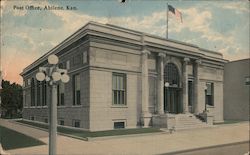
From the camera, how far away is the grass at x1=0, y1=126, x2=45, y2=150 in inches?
242

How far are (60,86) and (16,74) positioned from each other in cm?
81

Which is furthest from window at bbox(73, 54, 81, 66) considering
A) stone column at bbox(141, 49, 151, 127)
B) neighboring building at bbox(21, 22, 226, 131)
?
stone column at bbox(141, 49, 151, 127)

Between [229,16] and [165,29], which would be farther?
[229,16]

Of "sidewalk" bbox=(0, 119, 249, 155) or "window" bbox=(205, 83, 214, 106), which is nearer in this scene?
"sidewalk" bbox=(0, 119, 249, 155)

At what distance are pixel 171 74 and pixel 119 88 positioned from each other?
2.17 metres

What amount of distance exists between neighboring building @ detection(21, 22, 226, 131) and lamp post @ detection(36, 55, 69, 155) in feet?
0.66

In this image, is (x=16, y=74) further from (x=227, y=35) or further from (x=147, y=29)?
(x=227, y=35)

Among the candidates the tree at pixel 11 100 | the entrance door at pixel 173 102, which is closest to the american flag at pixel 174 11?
the entrance door at pixel 173 102

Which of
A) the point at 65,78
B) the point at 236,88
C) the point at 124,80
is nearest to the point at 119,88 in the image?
Result: the point at 124,80

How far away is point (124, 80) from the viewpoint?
291 inches

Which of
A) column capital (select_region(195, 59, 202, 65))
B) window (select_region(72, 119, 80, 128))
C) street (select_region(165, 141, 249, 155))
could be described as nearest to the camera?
window (select_region(72, 119, 80, 128))

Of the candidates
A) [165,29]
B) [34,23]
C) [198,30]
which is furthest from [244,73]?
[34,23]

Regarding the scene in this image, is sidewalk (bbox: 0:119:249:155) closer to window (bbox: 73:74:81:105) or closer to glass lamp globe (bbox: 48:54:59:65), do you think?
window (bbox: 73:74:81:105)

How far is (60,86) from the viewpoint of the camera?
21.4 ft
